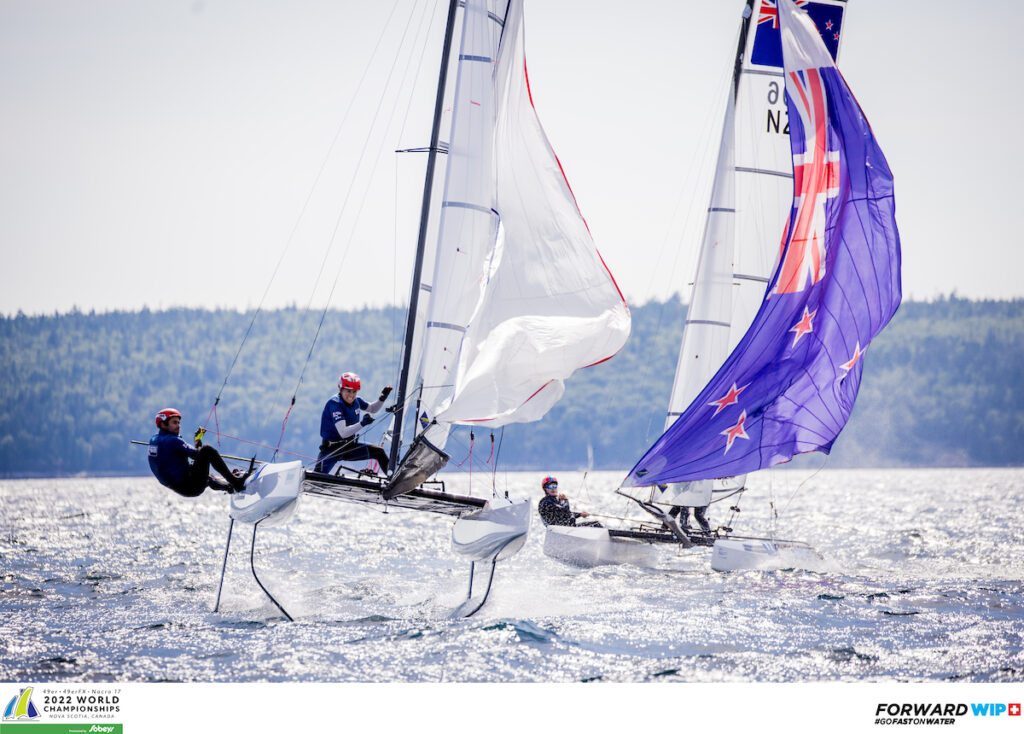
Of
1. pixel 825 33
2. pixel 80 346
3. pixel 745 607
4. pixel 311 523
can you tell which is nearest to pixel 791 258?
pixel 745 607

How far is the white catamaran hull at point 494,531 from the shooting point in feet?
27.3

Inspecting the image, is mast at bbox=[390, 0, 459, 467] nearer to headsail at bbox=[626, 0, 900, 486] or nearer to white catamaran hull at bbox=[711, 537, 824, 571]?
headsail at bbox=[626, 0, 900, 486]

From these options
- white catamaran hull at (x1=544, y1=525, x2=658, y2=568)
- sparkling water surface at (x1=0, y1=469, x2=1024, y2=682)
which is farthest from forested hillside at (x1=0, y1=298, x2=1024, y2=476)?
white catamaran hull at (x1=544, y1=525, x2=658, y2=568)

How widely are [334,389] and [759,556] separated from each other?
82.8 meters

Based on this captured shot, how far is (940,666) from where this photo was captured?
286 inches

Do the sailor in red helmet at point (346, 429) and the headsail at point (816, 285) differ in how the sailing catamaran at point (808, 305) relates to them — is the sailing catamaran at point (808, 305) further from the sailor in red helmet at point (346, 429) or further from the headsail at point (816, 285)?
the sailor in red helmet at point (346, 429)

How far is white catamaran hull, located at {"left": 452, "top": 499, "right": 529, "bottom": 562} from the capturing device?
27.3ft

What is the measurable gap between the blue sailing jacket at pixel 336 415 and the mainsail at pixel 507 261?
59cm

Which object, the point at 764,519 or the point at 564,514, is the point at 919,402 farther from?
the point at 564,514

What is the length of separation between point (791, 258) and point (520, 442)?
76115 mm
